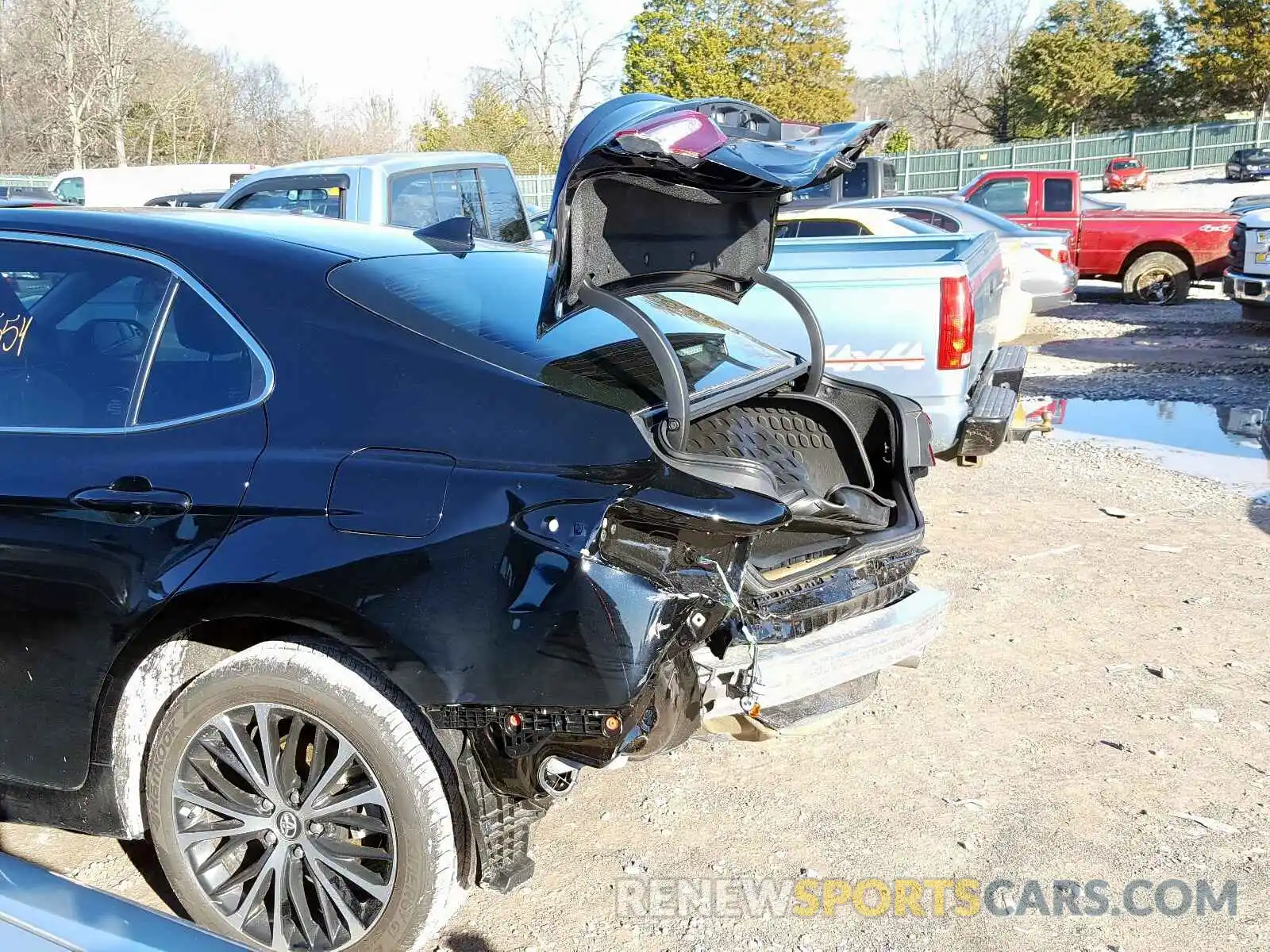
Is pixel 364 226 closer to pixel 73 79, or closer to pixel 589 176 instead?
pixel 589 176

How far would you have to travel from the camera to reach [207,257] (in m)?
2.90

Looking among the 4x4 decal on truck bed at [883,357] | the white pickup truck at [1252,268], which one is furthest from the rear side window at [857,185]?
the 4x4 decal on truck bed at [883,357]

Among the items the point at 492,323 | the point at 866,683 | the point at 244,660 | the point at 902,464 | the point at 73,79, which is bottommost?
the point at 866,683

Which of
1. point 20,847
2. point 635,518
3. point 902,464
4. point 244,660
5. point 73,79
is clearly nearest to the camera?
point 635,518

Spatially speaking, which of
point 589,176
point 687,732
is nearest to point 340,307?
point 589,176

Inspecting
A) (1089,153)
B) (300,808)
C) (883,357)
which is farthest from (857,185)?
(1089,153)

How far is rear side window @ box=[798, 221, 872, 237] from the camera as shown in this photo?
11078mm

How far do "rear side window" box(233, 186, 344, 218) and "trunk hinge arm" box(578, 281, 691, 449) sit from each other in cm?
550

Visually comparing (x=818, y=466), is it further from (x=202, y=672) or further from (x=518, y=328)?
(x=202, y=672)

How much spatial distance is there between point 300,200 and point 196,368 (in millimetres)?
5909

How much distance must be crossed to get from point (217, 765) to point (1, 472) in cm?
96

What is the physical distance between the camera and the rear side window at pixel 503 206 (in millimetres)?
8695

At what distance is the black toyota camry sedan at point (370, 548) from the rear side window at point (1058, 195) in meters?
15.2

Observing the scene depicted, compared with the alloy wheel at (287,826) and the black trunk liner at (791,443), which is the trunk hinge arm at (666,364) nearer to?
the black trunk liner at (791,443)
